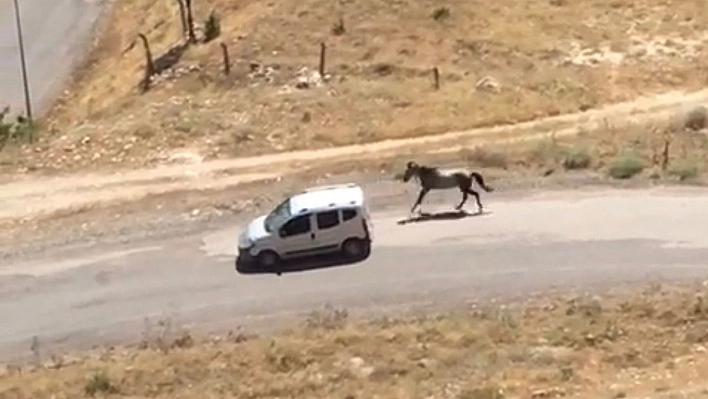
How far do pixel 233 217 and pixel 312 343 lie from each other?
6.95 metres

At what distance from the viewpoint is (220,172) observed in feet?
112

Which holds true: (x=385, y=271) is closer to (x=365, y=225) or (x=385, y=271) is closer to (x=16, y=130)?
(x=365, y=225)

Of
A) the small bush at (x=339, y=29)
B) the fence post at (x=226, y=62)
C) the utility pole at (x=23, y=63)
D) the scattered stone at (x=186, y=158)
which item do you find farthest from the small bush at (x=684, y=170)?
the utility pole at (x=23, y=63)

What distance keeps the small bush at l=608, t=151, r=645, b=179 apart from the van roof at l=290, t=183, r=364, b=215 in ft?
19.1

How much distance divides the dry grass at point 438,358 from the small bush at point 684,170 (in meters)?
5.74

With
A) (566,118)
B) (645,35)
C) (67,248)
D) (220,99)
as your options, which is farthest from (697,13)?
(67,248)

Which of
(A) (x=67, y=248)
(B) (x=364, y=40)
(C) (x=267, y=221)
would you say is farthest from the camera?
(B) (x=364, y=40)

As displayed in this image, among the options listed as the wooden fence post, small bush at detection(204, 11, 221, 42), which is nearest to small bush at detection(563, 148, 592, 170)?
the wooden fence post

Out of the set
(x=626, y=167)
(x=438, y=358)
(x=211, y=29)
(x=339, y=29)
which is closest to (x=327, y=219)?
(x=438, y=358)

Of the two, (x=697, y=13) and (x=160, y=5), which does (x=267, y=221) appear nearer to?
(x=697, y=13)

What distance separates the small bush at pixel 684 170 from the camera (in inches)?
1182

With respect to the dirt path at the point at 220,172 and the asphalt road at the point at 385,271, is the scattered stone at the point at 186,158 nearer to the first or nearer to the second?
the dirt path at the point at 220,172

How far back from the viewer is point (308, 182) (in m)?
32.4

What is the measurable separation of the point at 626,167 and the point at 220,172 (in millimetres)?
9559
